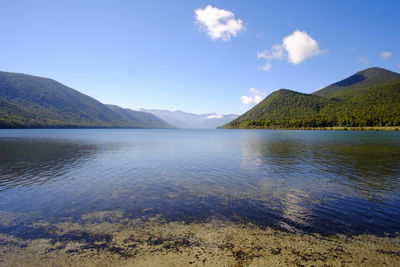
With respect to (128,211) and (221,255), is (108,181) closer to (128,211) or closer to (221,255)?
(128,211)

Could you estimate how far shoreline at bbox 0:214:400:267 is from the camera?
32.1ft

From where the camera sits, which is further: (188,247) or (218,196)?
(218,196)

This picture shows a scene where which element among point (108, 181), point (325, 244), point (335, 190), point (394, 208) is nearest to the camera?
point (325, 244)

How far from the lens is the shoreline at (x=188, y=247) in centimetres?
978

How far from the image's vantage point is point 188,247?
11.0m

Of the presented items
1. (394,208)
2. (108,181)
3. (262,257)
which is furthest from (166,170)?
(394,208)

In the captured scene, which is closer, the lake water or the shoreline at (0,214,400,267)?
the shoreline at (0,214,400,267)

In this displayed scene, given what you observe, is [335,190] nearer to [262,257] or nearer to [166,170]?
[262,257]

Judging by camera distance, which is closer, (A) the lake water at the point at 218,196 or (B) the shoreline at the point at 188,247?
(B) the shoreline at the point at 188,247

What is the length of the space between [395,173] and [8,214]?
1731 inches

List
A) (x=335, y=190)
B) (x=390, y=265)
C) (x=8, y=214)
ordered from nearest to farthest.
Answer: (x=390, y=265) < (x=8, y=214) < (x=335, y=190)

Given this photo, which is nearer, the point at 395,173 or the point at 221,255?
the point at 221,255

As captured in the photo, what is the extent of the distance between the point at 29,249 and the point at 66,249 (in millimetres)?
1909

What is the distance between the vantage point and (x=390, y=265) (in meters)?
9.55
